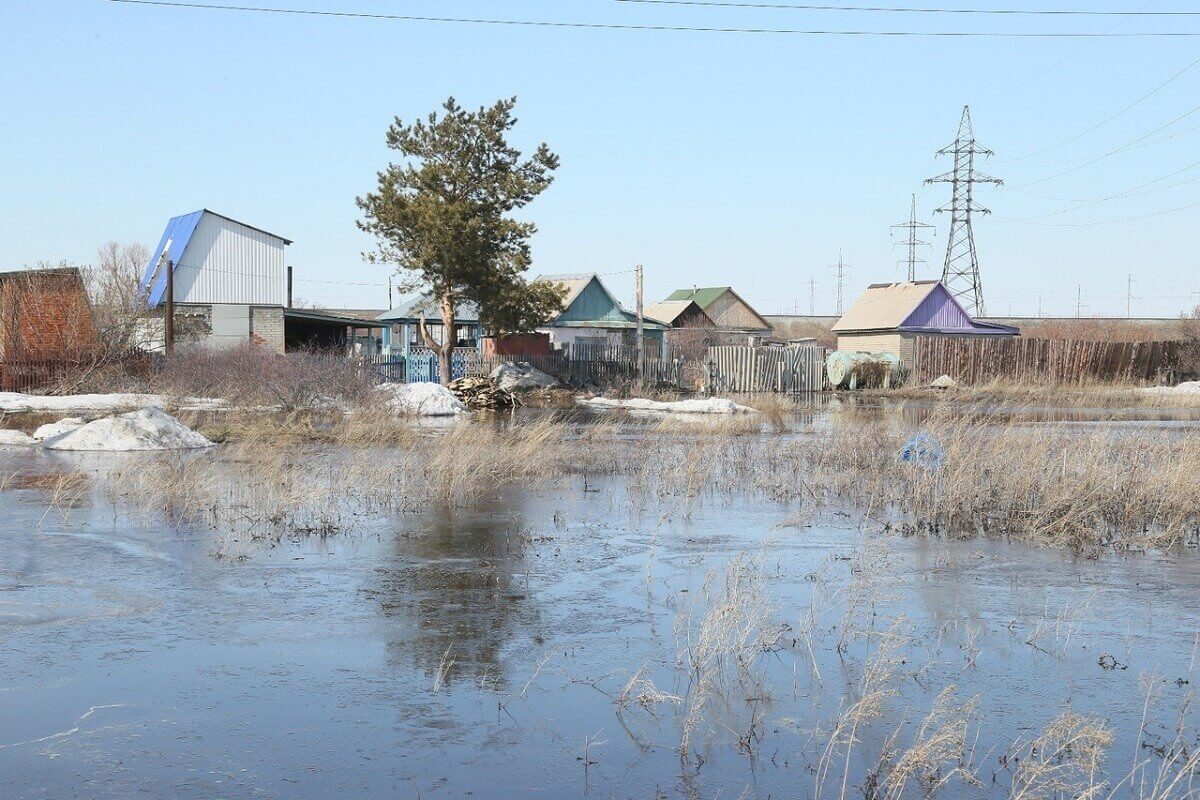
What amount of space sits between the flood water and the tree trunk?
2668 cm

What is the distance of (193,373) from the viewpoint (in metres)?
30.2

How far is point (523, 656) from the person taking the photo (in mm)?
7098

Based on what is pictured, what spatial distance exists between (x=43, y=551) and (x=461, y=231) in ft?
86.8

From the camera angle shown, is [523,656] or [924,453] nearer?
[523,656]

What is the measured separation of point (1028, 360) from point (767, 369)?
11455mm

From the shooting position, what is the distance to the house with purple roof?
54.4m

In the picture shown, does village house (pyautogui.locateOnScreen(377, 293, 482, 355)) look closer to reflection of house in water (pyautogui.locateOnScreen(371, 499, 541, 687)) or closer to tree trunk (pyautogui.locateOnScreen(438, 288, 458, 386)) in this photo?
tree trunk (pyautogui.locateOnScreen(438, 288, 458, 386))

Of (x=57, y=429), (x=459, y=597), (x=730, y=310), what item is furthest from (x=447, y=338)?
(x=730, y=310)

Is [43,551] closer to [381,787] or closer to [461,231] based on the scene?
[381,787]

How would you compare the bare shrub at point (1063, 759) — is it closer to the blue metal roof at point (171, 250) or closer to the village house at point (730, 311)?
the blue metal roof at point (171, 250)

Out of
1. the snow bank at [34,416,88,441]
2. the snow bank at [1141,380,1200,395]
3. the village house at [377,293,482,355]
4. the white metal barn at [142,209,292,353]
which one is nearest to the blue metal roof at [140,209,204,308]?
the white metal barn at [142,209,292,353]

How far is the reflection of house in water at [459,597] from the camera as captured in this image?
7.12 meters

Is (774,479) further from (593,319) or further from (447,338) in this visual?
(593,319)

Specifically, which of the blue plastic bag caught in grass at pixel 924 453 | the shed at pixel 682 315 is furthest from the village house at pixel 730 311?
the blue plastic bag caught in grass at pixel 924 453
